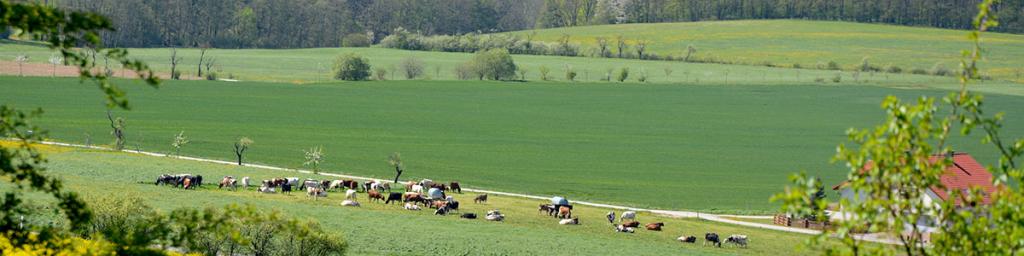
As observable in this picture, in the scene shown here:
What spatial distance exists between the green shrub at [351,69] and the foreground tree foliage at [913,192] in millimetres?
121742

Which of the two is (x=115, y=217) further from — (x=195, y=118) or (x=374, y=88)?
(x=374, y=88)

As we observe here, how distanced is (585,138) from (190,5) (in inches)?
3937

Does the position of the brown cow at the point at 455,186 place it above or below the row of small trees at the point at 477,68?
below

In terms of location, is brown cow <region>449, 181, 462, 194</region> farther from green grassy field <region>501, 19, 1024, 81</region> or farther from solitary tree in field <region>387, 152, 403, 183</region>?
green grassy field <region>501, 19, 1024, 81</region>

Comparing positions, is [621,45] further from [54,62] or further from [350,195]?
[350,195]

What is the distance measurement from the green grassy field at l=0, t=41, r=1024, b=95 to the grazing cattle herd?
72.1 meters

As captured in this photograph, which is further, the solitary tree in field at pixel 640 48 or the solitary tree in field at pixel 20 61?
the solitary tree in field at pixel 640 48

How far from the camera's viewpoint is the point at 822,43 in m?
176

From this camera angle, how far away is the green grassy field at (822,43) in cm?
15912

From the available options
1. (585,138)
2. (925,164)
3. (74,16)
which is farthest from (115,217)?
(585,138)

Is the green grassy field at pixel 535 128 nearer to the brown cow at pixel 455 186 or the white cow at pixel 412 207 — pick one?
the brown cow at pixel 455 186

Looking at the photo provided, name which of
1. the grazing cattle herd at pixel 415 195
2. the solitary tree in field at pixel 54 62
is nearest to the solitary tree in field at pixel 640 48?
the solitary tree in field at pixel 54 62

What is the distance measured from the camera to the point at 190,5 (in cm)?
17762

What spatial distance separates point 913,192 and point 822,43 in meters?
168
